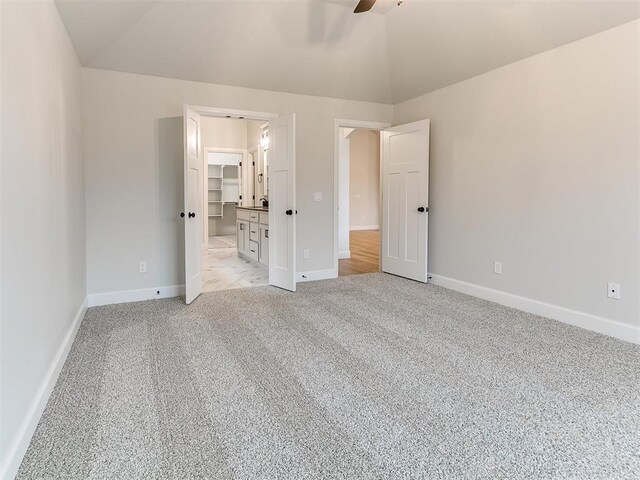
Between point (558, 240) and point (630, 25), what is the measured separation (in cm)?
167

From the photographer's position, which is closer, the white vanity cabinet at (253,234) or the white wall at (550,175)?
the white wall at (550,175)

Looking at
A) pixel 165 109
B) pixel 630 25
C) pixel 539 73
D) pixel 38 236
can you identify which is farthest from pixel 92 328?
pixel 630 25

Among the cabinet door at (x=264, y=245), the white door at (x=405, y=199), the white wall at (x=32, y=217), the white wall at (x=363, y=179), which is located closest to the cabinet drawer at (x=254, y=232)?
the cabinet door at (x=264, y=245)

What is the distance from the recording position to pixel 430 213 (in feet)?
15.9

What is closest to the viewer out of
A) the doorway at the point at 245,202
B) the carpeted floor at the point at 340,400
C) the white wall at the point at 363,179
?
the carpeted floor at the point at 340,400

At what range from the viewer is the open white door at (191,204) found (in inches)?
150

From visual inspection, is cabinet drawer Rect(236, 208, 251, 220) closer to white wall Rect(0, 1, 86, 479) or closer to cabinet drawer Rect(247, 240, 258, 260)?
cabinet drawer Rect(247, 240, 258, 260)

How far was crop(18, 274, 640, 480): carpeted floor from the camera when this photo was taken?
5.16ft

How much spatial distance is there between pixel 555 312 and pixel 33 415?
3752mm

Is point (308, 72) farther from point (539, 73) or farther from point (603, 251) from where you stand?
point (603, 251)

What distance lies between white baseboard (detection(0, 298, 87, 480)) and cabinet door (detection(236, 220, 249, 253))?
12.2 ft

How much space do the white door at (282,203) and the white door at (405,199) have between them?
1.51m

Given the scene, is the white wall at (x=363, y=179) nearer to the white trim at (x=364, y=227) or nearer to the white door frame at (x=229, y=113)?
the white trim at (x=364, y=227)

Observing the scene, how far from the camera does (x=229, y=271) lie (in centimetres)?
561
